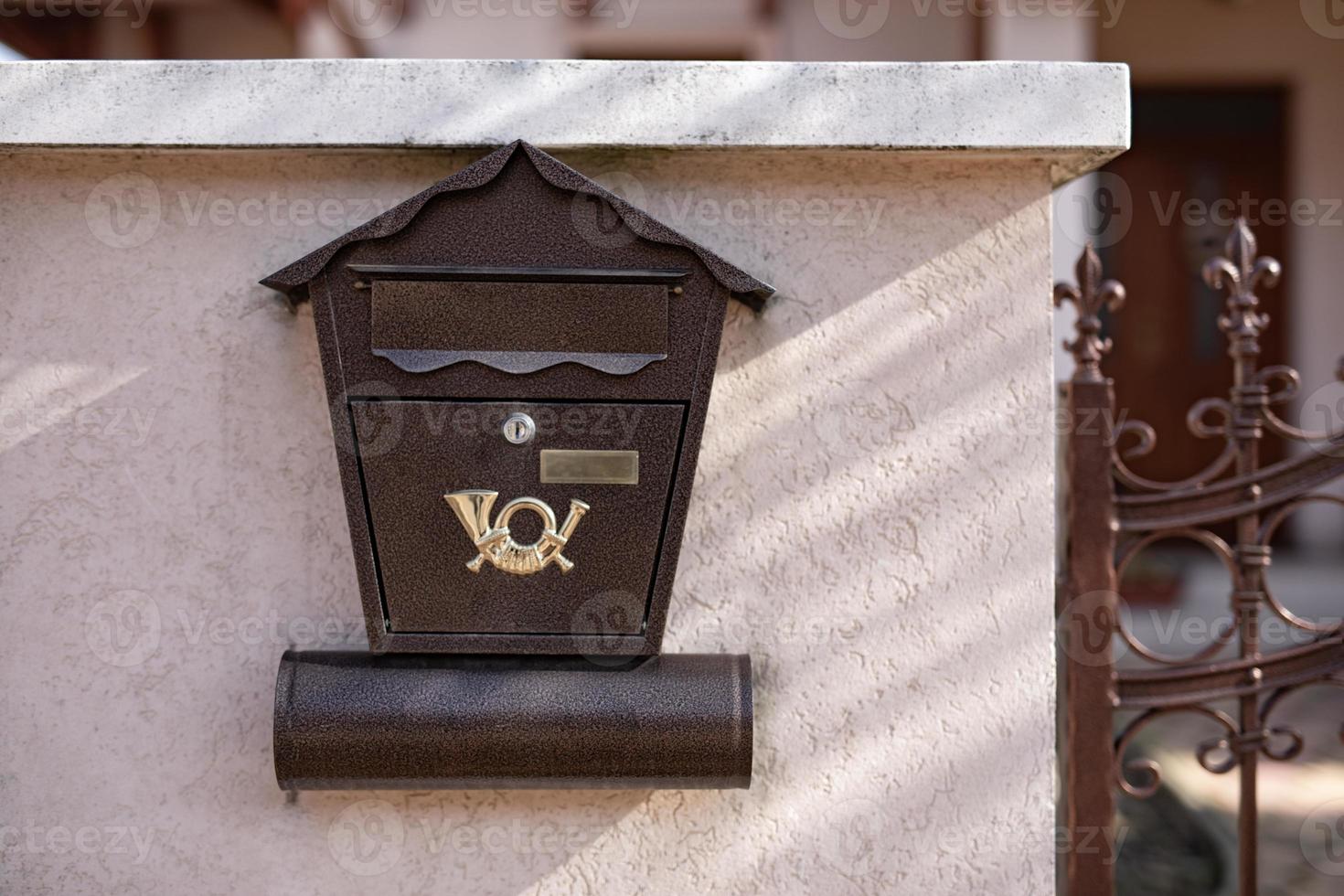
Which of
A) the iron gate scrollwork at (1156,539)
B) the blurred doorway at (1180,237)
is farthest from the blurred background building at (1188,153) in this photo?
the iron gate scrollwork at (1156,539)

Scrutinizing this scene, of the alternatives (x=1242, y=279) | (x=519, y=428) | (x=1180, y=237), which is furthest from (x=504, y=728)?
(x=1180, y=237)

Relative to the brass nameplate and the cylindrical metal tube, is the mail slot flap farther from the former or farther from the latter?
the cylindrical metal tube

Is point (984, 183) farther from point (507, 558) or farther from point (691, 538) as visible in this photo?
point (507, 558)

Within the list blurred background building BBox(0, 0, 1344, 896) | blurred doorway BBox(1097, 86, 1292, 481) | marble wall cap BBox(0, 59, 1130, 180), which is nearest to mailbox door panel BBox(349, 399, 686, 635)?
marble wall cap BBox(0, 59, 1130, 180)

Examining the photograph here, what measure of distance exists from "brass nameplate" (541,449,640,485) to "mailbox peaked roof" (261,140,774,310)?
262 mm

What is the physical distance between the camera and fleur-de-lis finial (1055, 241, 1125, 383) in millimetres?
1639

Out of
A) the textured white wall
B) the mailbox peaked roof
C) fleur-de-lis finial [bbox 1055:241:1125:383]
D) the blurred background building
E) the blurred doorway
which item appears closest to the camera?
the mailbox peaked roof

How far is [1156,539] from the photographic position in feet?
5.53

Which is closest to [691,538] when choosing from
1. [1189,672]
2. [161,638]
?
[161,638]

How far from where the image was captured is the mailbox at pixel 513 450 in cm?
128

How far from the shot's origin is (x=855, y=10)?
21.6 feet

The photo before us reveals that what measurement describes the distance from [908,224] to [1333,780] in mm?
3512

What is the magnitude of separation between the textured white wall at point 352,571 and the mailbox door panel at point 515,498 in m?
0.16

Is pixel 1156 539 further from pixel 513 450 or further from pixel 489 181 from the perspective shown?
pixel 489 181
